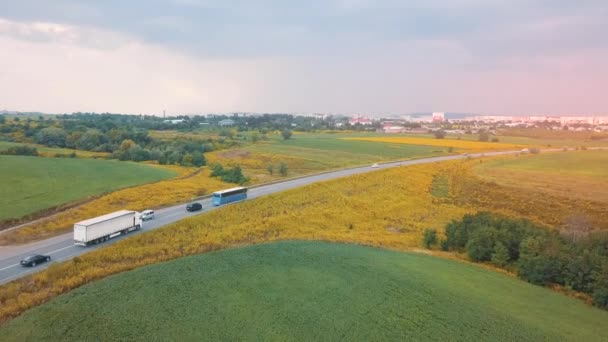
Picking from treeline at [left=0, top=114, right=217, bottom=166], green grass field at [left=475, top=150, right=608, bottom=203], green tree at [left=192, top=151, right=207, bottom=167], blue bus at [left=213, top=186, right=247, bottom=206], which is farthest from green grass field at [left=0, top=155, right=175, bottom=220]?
green grass field at [left=475, top=150, right=608, bottom=203]

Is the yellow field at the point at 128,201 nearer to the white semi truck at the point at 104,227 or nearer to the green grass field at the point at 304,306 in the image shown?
the white semi truck at the point at 104,227

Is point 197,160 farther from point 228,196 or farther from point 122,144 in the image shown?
point 228,196

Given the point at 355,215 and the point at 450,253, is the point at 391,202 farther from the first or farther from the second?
the point at 450,253

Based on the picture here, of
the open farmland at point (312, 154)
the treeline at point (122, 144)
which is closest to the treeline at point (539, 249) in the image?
the open farmland at point (312, 154)

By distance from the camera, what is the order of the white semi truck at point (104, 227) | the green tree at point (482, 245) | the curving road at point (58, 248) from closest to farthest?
the curving road at point (58, 248)
the white semi truck at point (104, 227)
the green tree at point (482, 245)

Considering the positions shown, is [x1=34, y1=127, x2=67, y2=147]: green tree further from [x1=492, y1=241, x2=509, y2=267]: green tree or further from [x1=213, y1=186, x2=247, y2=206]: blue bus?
[x1=492, y1=241, x2=509, y2=267]: green tree
